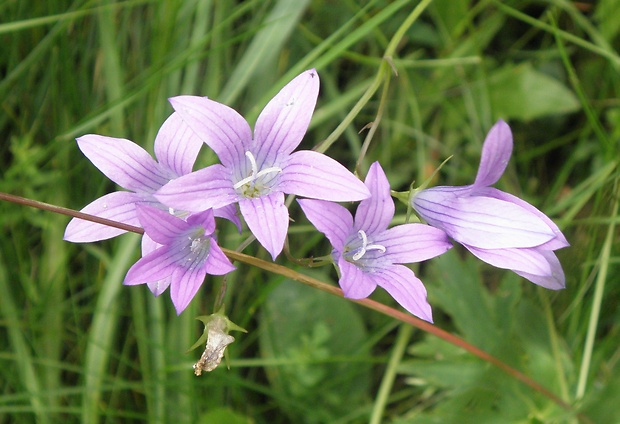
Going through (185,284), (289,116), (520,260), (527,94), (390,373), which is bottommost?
(390,373)

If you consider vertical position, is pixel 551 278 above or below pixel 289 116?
below

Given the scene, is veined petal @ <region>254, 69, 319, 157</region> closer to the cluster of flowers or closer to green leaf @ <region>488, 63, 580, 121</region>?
the cluster of flowers

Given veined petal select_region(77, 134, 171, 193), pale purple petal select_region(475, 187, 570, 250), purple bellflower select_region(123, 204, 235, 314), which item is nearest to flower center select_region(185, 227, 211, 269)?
purple bellflower select_region(123, 204, 235, 314)

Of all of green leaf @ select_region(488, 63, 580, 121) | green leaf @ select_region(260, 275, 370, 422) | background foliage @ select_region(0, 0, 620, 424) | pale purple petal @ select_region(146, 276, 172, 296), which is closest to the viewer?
pale purple petal @ select_region(146, 276, 172, 296)

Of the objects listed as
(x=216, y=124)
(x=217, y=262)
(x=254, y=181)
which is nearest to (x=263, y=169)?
(x=254, y=181)

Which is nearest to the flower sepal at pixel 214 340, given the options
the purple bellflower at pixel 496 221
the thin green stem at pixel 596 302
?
the purple bellflower at pixel 496 221

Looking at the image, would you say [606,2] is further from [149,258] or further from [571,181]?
[149,258]

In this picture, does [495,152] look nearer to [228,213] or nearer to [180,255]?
[228,213]
